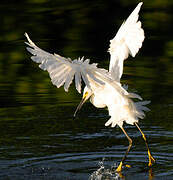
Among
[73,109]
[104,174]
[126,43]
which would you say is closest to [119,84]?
[126,43]

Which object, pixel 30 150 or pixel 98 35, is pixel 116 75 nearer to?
pixel 30 150

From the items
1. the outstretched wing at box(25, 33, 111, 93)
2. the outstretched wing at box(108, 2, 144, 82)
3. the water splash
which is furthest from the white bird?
the outstretched wing at box(25, 33, 111, 93)

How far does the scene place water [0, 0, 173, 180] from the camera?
7.82 metres

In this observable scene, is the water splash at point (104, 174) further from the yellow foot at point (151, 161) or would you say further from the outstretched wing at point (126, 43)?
the outstretched wing at point (126, 43)

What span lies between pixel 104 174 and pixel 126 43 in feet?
5.36

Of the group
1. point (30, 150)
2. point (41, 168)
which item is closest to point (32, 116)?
point (30, 150)

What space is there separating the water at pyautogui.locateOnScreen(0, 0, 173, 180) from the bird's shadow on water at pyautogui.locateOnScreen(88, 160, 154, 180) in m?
0.01

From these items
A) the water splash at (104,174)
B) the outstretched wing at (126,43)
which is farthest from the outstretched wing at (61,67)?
the water splash at (104,174)

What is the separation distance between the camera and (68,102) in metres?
10.8

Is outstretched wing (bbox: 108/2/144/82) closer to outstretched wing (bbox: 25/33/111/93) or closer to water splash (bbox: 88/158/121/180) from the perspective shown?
outstretched wing (bbox: 25/33/111/93)

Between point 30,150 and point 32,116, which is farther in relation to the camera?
point 32,116

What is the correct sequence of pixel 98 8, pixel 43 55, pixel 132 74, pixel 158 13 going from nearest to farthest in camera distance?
pixel 43 55 < pixel 132 74 < pixel 158 13 < pixel 98 8

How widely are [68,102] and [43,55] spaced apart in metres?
3.90

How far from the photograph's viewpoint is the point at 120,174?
7668mm
